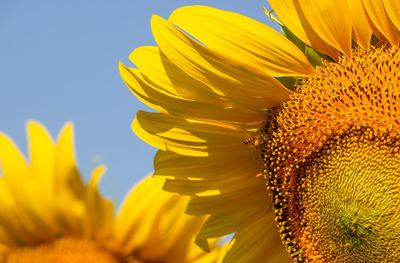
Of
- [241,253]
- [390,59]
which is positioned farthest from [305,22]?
[241,253]

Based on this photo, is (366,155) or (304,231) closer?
(366,155)

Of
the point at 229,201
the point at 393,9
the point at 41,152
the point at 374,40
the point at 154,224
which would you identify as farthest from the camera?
the point at 154,224

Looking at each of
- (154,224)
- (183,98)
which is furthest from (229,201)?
(154,224)

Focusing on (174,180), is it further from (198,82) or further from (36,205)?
(36,205)

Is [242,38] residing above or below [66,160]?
above

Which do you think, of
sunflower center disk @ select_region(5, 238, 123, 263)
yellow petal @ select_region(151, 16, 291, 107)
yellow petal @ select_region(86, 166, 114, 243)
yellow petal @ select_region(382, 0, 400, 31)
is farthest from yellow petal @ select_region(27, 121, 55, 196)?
yellow petal @ select_region(382, 0, 400, 31)

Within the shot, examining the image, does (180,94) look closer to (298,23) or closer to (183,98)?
(183,98)
